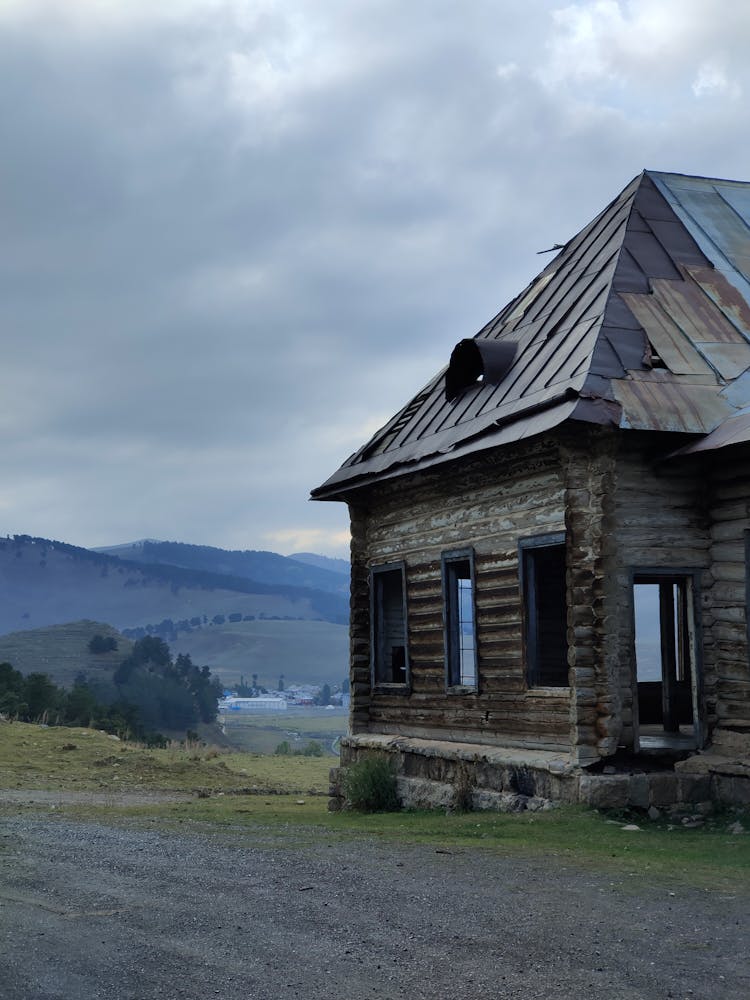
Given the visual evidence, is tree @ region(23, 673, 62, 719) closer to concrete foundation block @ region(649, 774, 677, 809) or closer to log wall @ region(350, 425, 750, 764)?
log wall @ region(350, 425, 750, 764)

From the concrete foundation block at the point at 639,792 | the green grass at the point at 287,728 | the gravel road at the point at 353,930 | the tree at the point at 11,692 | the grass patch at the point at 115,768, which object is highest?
the tree at the point at 11,692

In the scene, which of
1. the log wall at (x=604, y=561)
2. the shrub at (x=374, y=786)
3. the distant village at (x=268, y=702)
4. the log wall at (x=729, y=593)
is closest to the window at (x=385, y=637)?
the shrub at (x=374, y=786)

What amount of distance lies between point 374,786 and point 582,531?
567 cm

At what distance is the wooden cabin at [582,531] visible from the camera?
42.0ft

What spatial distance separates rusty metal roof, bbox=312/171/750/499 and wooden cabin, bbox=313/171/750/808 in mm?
35

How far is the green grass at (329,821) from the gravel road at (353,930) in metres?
0.64

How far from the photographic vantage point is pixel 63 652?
12606cm

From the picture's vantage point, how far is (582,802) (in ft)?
40.9

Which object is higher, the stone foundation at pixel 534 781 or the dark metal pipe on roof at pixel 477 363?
the dark metal pipe on roof at pixel 477 363

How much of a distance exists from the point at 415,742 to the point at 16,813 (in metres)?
5.46

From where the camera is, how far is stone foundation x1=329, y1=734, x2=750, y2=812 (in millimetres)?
12430

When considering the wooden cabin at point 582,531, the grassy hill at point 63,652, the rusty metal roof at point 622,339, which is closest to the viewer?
the wooden cabin at point 582,531

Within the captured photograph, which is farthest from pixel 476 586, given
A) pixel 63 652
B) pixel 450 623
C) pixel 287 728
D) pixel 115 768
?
pixel 287 728

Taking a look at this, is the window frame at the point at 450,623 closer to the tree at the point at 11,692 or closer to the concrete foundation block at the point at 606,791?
the concrete foundation block at the point at 606,791
